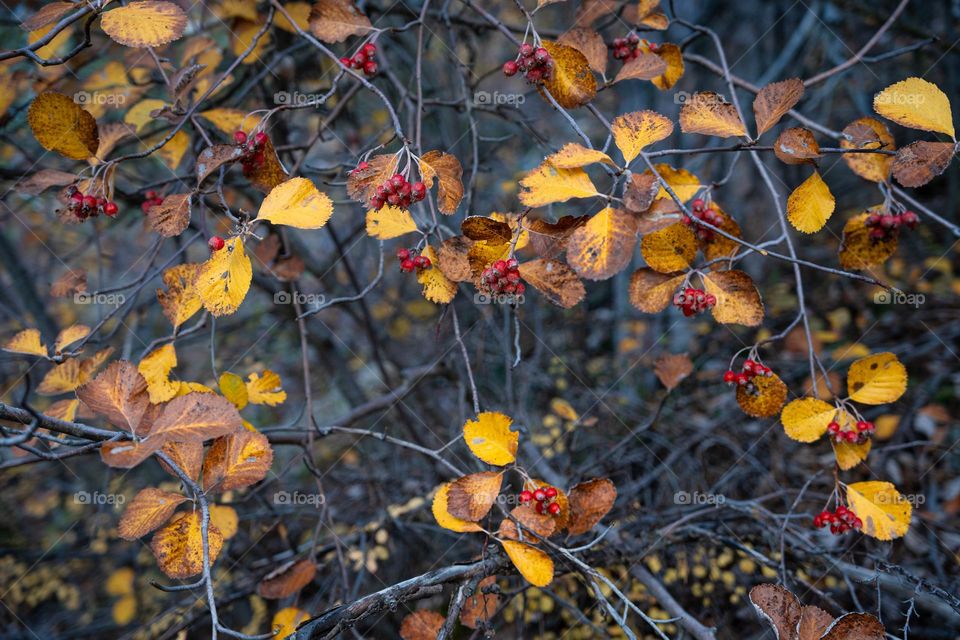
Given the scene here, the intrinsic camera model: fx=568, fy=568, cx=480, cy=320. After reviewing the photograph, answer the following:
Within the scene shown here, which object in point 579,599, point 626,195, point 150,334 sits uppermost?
point 626,195

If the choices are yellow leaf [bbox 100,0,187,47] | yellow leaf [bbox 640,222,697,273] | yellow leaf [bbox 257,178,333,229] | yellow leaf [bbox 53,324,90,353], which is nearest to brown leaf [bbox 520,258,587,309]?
yellow leaf [bbox 640,222,697,273]

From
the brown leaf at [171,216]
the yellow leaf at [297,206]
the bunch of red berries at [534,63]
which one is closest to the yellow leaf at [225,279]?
the yellow leaf at [297,206]

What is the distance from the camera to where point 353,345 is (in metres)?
3.55

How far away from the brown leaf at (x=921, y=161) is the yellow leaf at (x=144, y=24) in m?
1.46

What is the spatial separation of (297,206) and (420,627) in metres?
0.90

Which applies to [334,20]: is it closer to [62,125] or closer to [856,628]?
[62,125]

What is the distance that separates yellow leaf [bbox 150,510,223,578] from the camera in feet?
3.56

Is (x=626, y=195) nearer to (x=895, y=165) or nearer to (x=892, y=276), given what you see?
(x=895, y=165)

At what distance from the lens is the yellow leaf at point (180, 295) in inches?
50.7

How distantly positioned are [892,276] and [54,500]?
5642 mm

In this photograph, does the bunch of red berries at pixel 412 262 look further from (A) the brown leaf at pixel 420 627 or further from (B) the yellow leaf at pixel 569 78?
(A) the brown leaf at pixel 420 627

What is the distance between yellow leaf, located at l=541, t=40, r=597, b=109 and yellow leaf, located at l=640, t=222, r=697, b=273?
321 millimetres

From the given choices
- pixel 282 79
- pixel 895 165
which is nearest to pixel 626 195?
pixel 895 165

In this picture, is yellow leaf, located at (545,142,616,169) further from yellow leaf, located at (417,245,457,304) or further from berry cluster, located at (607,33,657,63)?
berry cluster, located at (607,33,657,63)
